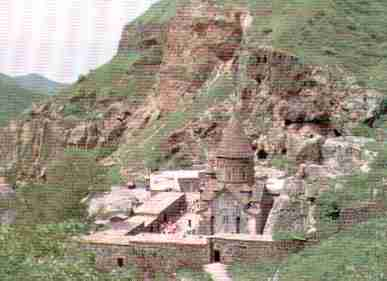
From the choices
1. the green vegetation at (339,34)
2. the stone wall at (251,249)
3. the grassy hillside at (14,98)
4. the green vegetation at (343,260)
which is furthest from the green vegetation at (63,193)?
the grassy hillside at (14,98)

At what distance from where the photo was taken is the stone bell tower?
65.2ft

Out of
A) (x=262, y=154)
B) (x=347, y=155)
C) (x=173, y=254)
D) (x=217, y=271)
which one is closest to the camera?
(x=217, y=271)

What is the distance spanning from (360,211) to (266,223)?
3327 mm

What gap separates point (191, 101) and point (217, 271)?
27586 millimetres

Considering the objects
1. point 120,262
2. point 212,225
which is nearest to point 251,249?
point 120,262

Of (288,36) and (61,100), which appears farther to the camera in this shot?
(61,100)

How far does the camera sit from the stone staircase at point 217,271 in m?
14.0

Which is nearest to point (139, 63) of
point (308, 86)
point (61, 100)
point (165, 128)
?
point (61, 100)

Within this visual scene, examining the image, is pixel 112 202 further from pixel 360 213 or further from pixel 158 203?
pixel 360 213

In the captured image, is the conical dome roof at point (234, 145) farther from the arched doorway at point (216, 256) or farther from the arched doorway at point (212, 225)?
the arched doorway at point (216, 256)

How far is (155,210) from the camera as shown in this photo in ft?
66.4

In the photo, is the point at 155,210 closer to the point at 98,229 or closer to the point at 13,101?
the point at 98,229

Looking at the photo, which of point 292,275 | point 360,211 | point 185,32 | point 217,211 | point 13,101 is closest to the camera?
point 292,275

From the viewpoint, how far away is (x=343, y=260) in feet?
37.2
